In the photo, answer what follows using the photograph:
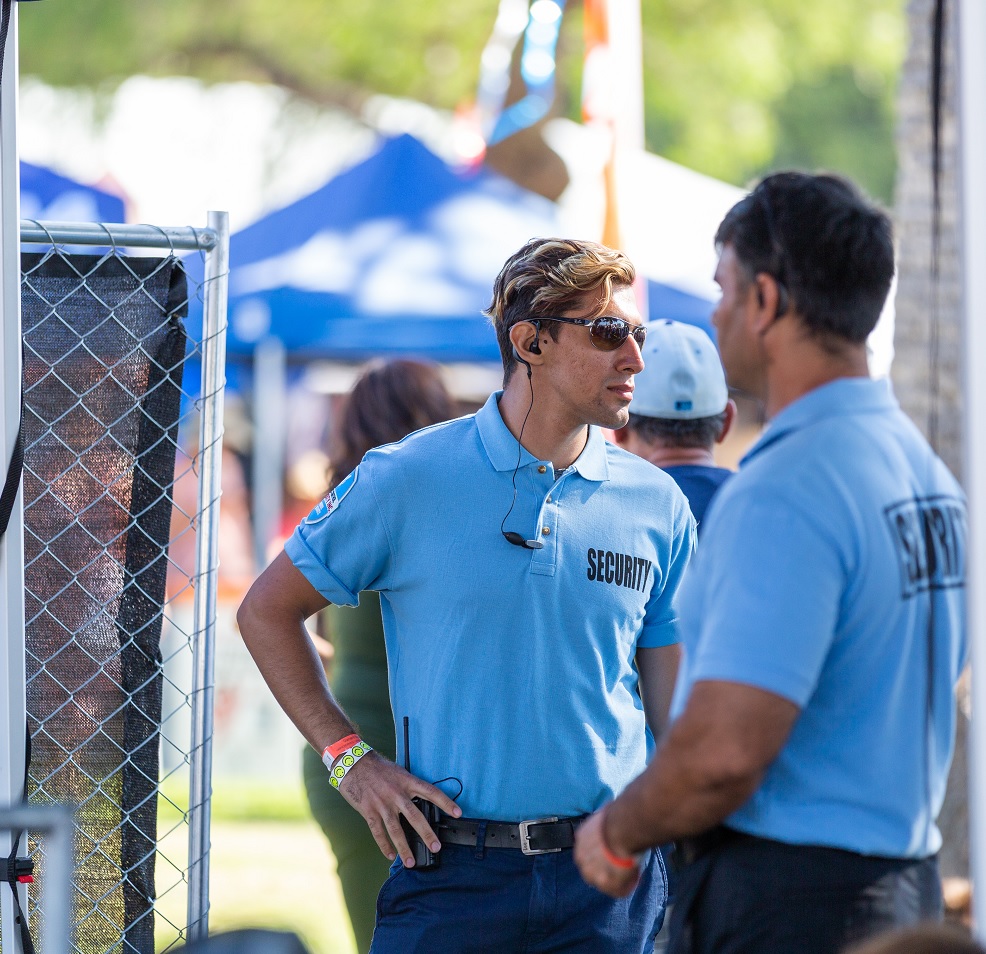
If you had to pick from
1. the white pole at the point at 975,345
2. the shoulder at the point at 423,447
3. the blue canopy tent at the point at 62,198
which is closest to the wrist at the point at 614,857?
the white pole at the point at 975,345

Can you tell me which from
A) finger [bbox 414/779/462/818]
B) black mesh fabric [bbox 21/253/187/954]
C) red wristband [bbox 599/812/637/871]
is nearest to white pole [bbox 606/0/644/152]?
black mesh fabric [bbox 21/253/187/954]

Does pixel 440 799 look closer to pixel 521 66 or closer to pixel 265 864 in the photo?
pixel 265 864

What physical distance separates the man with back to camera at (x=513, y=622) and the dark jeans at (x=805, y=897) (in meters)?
0.61

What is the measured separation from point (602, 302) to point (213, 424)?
0.89 metres

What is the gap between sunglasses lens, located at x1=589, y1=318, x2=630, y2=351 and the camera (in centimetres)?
258

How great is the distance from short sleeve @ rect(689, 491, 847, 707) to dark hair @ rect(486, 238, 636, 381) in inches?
40.7

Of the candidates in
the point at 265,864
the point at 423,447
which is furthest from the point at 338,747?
the point at 265,864

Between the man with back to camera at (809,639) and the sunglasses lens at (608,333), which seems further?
the sunglasses lens at (608,333)

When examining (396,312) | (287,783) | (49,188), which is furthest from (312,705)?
(49,188)

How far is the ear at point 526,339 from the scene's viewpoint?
259 cm

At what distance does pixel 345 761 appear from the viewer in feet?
8.06

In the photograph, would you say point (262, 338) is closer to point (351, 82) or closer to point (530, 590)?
point (530, 590)

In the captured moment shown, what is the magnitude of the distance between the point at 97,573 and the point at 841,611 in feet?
5.44

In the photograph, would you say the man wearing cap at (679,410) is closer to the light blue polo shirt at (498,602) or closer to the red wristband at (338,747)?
the light blue polo shirt at (498,602)
